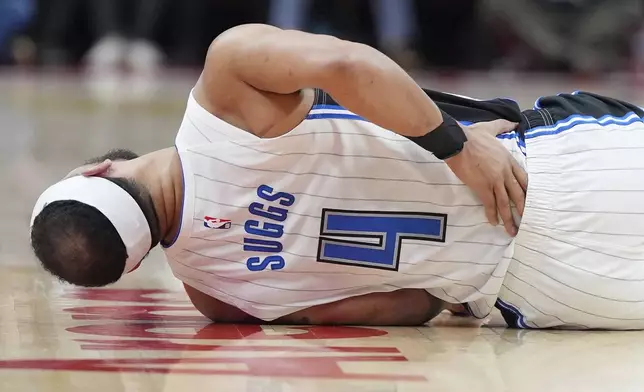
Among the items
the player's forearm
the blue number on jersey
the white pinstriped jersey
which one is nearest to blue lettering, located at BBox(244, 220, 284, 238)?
the white pinstriped jersey

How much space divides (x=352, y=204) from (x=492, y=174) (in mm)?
341

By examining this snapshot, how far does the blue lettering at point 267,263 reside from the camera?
264cm

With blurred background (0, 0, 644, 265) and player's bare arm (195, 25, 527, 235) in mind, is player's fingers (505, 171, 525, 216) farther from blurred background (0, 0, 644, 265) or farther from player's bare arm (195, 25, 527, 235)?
blurred background (0, 0, 644, 265)

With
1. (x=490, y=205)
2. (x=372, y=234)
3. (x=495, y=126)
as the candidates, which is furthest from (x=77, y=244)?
(x=495, y=126)

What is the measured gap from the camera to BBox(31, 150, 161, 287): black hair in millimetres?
2449

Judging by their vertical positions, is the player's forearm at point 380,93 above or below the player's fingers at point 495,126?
above

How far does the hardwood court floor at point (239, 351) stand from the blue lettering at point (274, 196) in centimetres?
33

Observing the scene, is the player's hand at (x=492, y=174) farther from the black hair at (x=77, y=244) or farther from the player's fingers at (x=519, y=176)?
the black hair at (x=77, y=244)

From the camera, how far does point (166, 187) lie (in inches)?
103

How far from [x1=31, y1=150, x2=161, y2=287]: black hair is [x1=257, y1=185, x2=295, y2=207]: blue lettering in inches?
13.5

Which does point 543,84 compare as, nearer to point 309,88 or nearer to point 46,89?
point 46,89

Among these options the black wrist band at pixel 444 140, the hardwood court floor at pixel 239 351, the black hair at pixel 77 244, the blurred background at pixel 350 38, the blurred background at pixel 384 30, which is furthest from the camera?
the blurred background at pixel 384 30

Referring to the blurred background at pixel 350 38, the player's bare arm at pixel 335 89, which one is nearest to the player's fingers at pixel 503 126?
the player's bare arm at pixel 335 89

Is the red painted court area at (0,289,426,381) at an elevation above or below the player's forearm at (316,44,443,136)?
below
